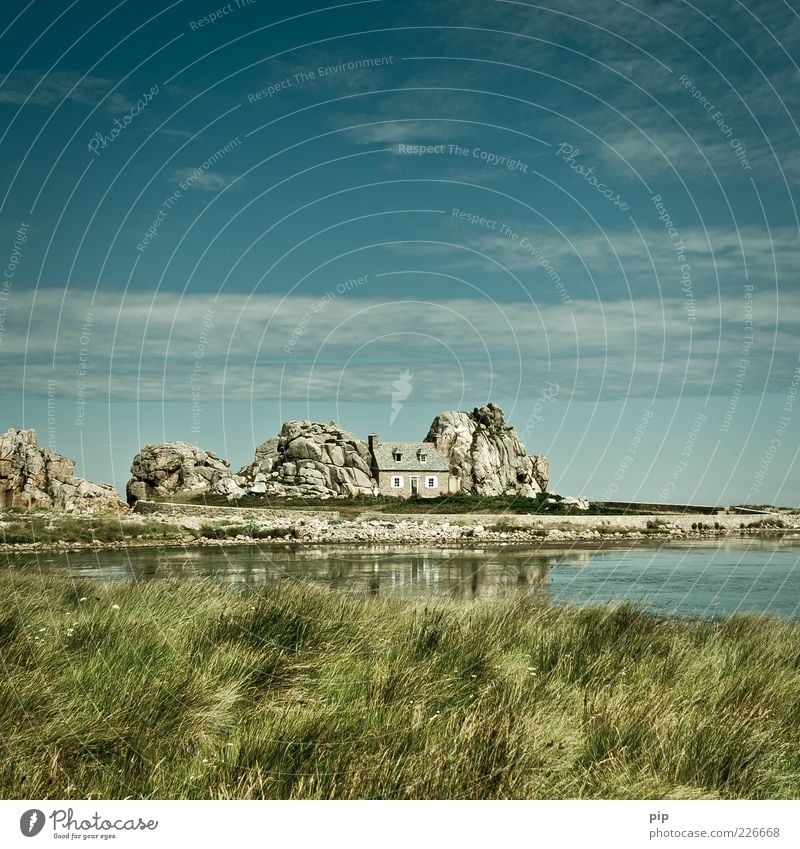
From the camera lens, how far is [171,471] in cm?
6688

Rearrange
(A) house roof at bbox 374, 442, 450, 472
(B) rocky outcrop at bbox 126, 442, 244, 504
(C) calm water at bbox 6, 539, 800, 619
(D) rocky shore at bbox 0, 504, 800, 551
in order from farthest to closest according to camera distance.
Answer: (A) house roof at bbox 374, 442, 450, 472 < (B) rocky outcrop at bbox 126, 442, 244, 504 < (D) rocky shore at bbox 0, 504, 800, 551 < (C) calm water at bbox 6, 539, 800, 619

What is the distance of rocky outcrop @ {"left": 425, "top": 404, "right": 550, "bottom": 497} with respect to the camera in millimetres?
70938

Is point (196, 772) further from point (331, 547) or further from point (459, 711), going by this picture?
point (331, 547)

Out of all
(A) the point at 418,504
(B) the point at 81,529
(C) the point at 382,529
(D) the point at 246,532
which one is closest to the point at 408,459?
(A) the point at 418,504

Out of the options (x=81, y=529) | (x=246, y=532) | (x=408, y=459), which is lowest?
(x=246, y=532)

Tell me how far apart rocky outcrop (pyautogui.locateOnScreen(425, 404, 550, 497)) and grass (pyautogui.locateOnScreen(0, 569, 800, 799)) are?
61.8m

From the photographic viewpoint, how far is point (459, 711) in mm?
5680

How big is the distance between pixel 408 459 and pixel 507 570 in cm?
4103

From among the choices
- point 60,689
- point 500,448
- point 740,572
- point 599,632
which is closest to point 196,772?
point 60,689

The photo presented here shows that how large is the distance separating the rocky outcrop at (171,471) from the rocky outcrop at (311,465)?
310cm

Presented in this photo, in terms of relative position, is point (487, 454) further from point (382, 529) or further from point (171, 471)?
point (382, 529)

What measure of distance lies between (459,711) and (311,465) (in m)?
60.1

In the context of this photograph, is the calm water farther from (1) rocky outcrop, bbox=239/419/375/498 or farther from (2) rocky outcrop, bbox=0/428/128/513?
(1) rocky outcrop, bbox=239/419/375/498

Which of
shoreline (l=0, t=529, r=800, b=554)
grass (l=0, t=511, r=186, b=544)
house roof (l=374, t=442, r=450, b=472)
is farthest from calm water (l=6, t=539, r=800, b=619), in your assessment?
house roof (l=374, t=442, r=450, b=472)
